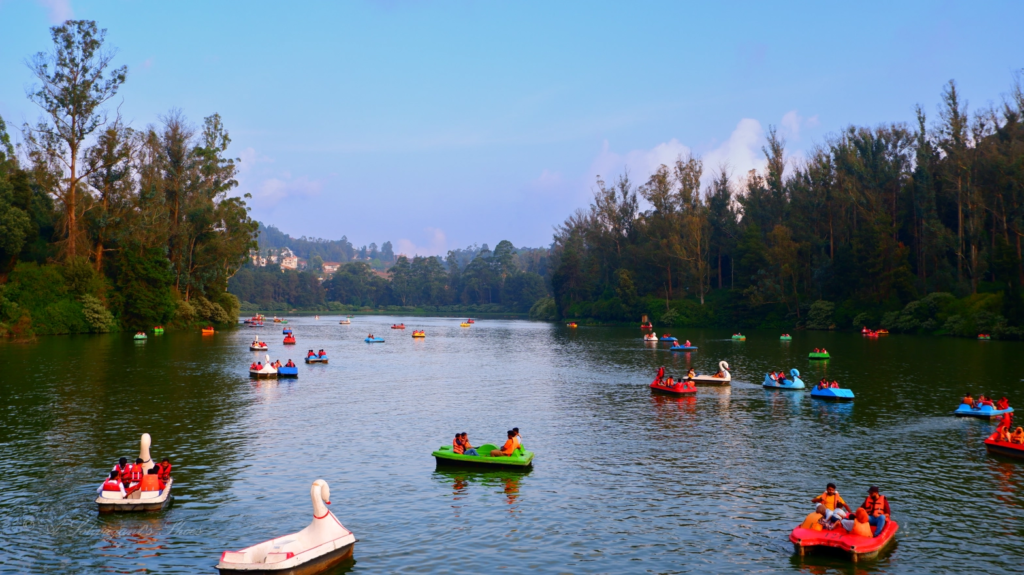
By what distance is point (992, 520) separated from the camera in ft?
80.7

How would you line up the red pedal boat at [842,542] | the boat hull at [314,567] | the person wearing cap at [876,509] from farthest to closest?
the person wearing cap at [876,509] → the red pedal boat at [842,542] → the boat hull at [314,567]

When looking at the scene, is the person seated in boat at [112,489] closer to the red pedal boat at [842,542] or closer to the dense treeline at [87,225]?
the red pedal boat at [842,542]

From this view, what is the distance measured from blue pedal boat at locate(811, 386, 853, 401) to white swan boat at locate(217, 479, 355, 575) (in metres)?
38.4

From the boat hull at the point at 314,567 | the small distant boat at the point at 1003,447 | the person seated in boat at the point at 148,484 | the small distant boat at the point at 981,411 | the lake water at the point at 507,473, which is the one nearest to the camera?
the boat hull at the point at 314,567

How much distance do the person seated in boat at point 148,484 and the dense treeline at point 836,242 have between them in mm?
100209

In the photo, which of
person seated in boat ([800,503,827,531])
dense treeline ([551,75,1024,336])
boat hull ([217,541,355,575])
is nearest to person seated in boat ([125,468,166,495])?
boat hull ([217,541,355,575])

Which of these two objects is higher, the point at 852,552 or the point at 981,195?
the point at 981,195

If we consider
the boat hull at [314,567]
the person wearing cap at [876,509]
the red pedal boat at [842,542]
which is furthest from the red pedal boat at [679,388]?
A: the boat hull at [314,567]

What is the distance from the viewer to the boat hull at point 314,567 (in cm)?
1892

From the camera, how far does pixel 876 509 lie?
22.7 meters

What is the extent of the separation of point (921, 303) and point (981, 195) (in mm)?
17297

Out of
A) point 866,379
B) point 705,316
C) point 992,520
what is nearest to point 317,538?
point 992,520

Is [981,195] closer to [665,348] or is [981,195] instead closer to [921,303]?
[921,303]

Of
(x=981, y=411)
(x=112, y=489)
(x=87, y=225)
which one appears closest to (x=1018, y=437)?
(x=981, y=411)
